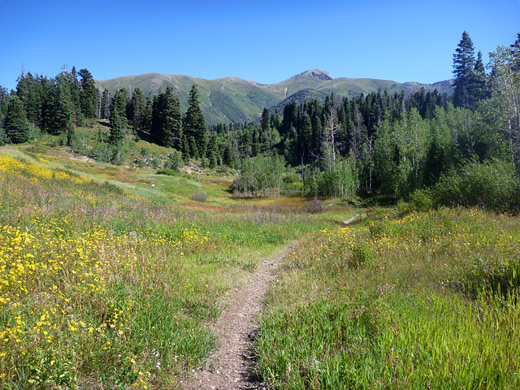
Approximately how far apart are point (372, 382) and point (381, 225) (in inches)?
377

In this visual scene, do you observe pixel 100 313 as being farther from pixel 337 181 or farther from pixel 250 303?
pixel 337 181

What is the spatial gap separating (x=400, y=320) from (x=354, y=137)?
8235 cm

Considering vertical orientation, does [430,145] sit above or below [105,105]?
below

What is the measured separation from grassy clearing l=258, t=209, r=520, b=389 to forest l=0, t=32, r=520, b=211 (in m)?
10.9

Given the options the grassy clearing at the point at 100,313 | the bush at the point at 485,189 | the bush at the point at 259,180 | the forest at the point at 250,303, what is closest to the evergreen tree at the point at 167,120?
the bush at the point at 259,180

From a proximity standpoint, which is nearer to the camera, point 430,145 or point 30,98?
point 430,145

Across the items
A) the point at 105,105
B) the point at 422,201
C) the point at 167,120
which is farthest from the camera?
the point at 105,105

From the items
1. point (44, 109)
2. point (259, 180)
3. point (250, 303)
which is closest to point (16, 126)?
point (44, 109)

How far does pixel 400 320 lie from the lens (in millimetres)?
3787

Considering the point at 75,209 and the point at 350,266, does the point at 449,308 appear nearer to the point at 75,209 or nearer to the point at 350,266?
the point at 350,266

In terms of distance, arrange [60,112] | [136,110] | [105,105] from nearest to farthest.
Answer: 1. [60,112]
2. [136,110]
3. [105,105]

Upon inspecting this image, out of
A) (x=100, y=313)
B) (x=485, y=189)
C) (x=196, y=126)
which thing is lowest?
(x=100, y=313)

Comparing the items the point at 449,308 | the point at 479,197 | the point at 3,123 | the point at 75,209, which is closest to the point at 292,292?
the point at 449,308

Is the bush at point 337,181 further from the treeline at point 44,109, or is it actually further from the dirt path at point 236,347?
the treeline at point 44,109
